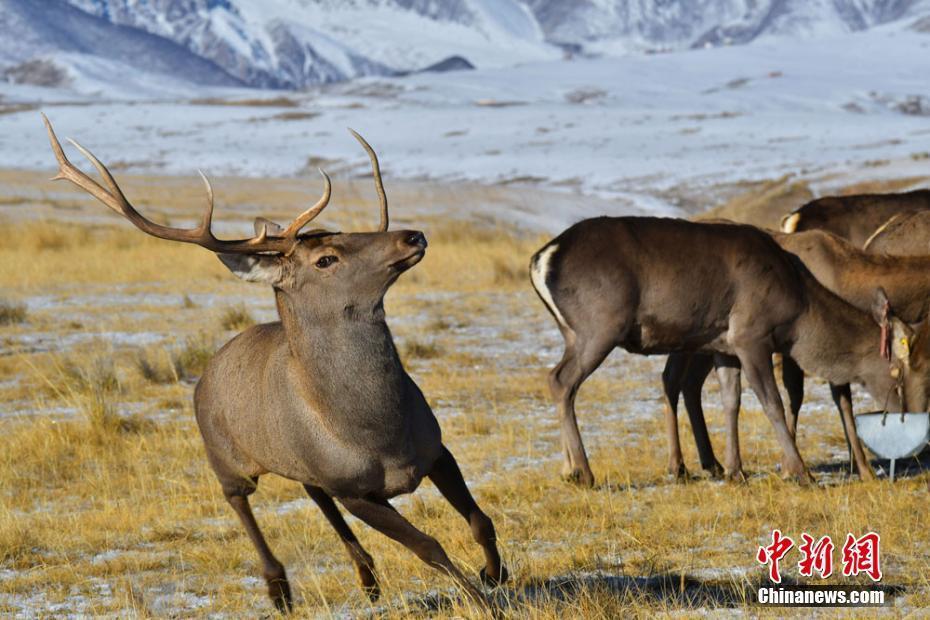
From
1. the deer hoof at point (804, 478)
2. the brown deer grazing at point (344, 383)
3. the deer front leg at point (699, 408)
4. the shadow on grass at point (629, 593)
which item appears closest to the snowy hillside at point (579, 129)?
the deer front leg at point (699, 408)

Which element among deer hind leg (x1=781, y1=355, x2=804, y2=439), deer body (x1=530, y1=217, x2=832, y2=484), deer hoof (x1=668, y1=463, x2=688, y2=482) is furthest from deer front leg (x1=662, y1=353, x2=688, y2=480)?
deer hind leg (x1=781, y1=355, x2=804, y2=439)

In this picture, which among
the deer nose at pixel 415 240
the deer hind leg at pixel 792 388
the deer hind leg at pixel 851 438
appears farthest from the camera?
the deer hind leg at pixel 792 388

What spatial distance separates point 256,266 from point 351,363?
609 mm

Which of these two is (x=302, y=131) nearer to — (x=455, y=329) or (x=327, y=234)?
(x=455, y=329)

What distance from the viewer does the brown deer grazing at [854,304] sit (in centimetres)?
875

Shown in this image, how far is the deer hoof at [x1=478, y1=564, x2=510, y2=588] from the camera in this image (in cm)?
607

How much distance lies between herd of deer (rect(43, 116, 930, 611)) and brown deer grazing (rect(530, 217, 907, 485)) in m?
0.01

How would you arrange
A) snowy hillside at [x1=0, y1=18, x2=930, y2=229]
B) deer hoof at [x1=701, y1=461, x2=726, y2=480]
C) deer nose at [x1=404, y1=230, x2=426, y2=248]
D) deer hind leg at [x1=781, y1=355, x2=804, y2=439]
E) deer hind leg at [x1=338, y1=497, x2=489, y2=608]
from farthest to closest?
snowy hillside at [x1=0, y1=18, x2=930, y2=229]
deer hind leg at [x1=781, y1=355, x2=804, y2=439]
deer hoof at [x1=701, y1=461, x2=726, y2=480]
deer nose at [x1=404, y1=230, x2=426, y2=248]
deer hind leg at [x1=338, y1=497, x2=489, y2=608]

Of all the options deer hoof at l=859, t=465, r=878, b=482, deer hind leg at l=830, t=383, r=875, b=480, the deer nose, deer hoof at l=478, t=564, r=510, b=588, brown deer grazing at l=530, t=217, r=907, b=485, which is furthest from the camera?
brown deer grazing at l=530, t=217, r=907, b=485

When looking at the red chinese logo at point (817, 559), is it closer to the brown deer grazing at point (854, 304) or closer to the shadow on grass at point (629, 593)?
the shadow on grass at point (629, 593)

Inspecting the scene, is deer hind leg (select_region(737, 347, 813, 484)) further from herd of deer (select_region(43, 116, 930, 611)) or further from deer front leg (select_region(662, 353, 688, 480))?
deer front leg (select_region(662, 353, 688, 480))

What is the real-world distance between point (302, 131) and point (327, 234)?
62665 millimetres

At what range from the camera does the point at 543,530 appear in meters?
7.54

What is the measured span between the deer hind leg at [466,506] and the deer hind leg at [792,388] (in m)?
3.88
